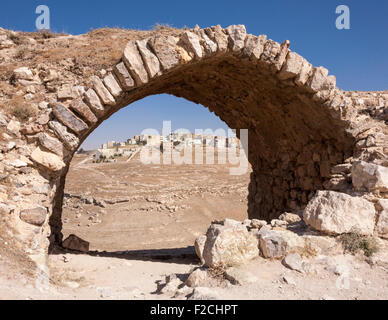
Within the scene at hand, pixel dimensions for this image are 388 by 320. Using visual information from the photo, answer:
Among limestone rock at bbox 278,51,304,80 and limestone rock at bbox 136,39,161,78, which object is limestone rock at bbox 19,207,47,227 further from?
limestone rock at bbox 278,51,304,80

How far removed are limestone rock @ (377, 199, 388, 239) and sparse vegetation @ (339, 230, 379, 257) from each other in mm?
209

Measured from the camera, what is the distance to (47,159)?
3969 millimetres

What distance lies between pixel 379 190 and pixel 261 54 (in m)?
2.82

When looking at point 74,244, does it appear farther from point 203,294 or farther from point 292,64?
point 292,64

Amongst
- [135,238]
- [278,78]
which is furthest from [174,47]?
[135,238]

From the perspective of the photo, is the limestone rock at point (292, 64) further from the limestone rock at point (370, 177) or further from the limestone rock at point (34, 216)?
the limestone rock at point (34, 216)

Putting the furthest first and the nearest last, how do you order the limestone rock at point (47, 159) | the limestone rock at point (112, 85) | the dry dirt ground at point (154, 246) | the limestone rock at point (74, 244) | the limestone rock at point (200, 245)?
the limestone rock at point (74, 244)
the limestone rock at point (112, 85)
the limestone rock at point (47, 159)
the limestone rock at point (200, 245)
the dry dirt ground at point (154, 246)

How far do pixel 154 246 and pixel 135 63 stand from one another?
585 cm

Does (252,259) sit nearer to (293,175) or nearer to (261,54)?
(261,54)

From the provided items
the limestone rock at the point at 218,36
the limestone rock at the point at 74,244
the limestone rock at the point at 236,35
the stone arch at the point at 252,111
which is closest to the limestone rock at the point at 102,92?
the stone arch at the point at 252,111

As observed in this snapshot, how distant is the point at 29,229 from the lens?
3.59 metres

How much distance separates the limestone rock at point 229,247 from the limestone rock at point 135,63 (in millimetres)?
2436

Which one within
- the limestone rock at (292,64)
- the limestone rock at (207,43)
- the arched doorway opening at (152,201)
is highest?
the limestone rock at (207,43)

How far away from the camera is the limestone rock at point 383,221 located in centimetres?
345
